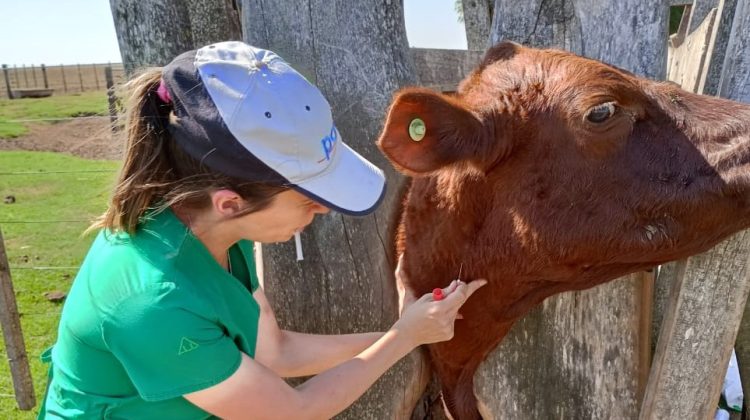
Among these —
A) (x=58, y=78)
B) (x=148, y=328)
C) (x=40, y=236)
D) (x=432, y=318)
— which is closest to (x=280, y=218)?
(x=148, y=328)

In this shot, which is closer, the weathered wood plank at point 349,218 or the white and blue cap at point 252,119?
the white and blue cap at point 252,119

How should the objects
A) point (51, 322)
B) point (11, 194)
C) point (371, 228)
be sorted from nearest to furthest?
point (371, 228)
point (51, 322)
point (11, 194)

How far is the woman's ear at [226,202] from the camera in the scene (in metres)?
1.52

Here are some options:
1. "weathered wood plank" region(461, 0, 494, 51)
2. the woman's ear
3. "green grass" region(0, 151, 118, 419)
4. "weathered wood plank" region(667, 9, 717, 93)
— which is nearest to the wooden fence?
"weathered wood plank" region(667, 9, 717, 93)

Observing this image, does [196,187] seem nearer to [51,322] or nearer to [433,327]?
[433,327]

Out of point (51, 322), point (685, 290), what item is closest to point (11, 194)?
point (51, 322)

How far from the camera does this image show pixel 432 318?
6.04ft

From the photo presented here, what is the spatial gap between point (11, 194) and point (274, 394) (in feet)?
35.4

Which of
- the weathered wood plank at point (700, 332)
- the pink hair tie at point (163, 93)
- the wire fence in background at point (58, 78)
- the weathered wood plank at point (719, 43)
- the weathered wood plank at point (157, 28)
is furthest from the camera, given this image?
the wire fence in background at point (58, 78)

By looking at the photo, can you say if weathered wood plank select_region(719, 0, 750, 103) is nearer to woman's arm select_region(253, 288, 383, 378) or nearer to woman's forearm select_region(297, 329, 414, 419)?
woman's forearm select_region(297, 329, 414, 419)

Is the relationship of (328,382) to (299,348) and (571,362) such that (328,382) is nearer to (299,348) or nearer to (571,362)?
(299,348)

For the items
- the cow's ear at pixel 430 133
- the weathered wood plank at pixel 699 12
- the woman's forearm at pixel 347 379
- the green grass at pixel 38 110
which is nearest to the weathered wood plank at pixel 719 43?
the cow's ear at pixel 430 133

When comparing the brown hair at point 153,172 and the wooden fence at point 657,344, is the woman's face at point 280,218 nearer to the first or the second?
the brown hair at point 153,172

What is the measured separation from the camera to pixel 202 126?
144 cm
